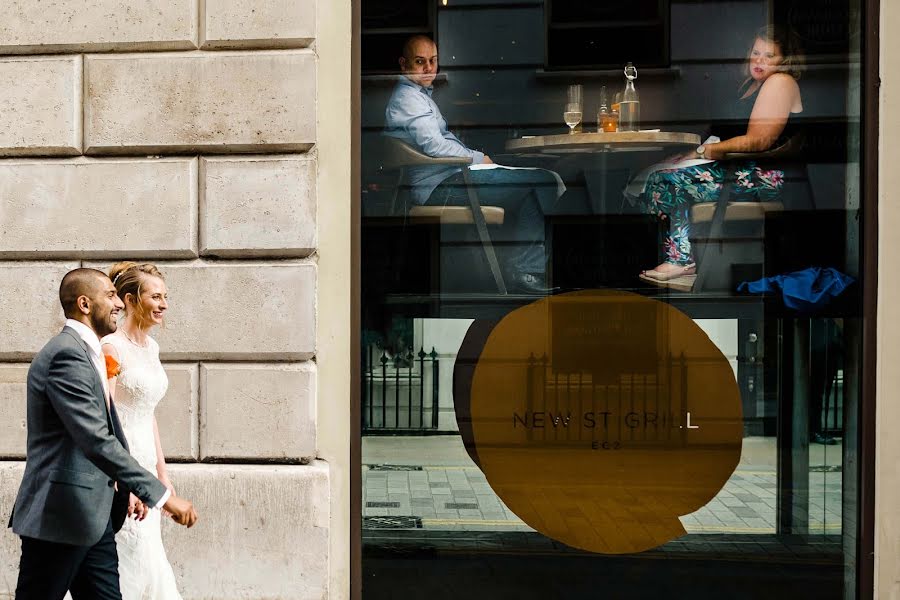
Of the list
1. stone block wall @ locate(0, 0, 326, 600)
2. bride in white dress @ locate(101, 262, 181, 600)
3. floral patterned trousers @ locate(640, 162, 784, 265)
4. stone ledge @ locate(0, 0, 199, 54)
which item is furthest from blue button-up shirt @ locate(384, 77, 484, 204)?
bride in white dress @ locate(101, 262, 181, 600)

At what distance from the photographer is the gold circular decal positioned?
19.9ft

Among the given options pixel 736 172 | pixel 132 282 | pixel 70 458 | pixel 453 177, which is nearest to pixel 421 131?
pixel 453 177

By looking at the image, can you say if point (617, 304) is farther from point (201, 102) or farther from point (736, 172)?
point (201, 102)

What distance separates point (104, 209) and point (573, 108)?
2.64 m

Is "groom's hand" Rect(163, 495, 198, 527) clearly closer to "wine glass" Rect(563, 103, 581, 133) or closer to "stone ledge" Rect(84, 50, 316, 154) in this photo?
"stone ledge" Rect(84, 50, 316, 154)

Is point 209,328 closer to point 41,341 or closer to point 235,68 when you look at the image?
point 41,341

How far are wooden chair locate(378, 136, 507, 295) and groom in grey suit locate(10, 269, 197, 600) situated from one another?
6.88 ft

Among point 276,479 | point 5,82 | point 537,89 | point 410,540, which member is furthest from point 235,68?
point 410,540

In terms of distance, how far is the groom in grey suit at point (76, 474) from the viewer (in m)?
4.31

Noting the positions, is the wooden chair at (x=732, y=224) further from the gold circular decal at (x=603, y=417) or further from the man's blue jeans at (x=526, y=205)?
the man's blue jeans at (x=526, y=205)

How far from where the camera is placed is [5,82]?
19.9 feet

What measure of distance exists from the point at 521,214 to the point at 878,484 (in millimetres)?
2407

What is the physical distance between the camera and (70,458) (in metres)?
4.45

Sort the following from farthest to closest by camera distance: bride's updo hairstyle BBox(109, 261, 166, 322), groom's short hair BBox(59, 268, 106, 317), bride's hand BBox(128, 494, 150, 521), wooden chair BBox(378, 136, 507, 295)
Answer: wooden chair BBox(378, 136, 507, 295) → bride's updo hairstyle BBox(109, 261, 166, 322) → bride's hand BBox(128, 494, 150, 521) → groom's short hair BBox(59, 268, 106, 317)
